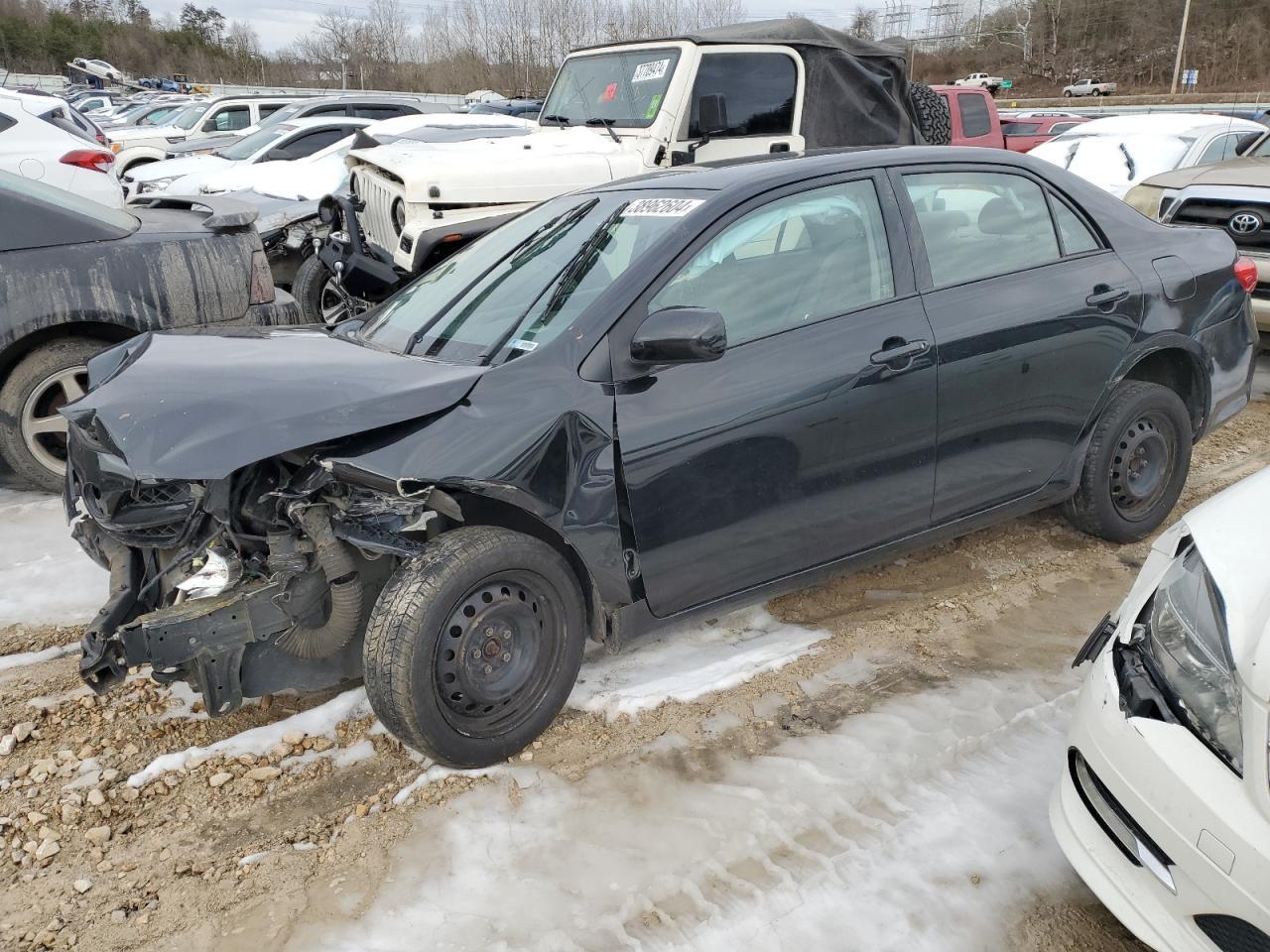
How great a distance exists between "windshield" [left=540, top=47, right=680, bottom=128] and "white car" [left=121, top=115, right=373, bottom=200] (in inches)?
187

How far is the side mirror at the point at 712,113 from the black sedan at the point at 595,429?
3565 millimetres

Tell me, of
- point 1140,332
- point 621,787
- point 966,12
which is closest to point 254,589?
point 621,787

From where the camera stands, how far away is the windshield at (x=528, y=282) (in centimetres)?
312

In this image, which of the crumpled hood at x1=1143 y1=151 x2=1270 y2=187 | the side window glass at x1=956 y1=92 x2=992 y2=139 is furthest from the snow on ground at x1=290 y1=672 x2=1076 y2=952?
the side window glass at x1=956 y1=92 x2=992 y2=139

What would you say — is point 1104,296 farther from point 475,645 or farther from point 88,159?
point 88,159

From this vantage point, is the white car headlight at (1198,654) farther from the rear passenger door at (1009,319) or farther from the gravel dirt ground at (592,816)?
the rear passenger door at (1009,319)

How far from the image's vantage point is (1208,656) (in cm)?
200

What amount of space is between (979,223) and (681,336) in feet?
5.37

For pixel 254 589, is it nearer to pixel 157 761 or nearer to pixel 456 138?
pixel 157 761

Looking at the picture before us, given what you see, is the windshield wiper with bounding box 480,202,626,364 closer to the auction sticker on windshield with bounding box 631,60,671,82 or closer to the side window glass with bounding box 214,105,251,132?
the auction sticker on windshield with bounding box 631,60,671,82

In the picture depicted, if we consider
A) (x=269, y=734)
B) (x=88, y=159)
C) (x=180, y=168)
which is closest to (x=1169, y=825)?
(x=269, y=734)

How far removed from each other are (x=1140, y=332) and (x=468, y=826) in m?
3.26

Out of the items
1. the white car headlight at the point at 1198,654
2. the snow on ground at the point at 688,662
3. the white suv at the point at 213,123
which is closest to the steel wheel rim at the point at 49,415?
the snow on ground at the point at 688,662

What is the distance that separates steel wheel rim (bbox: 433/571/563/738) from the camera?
2.78 m
